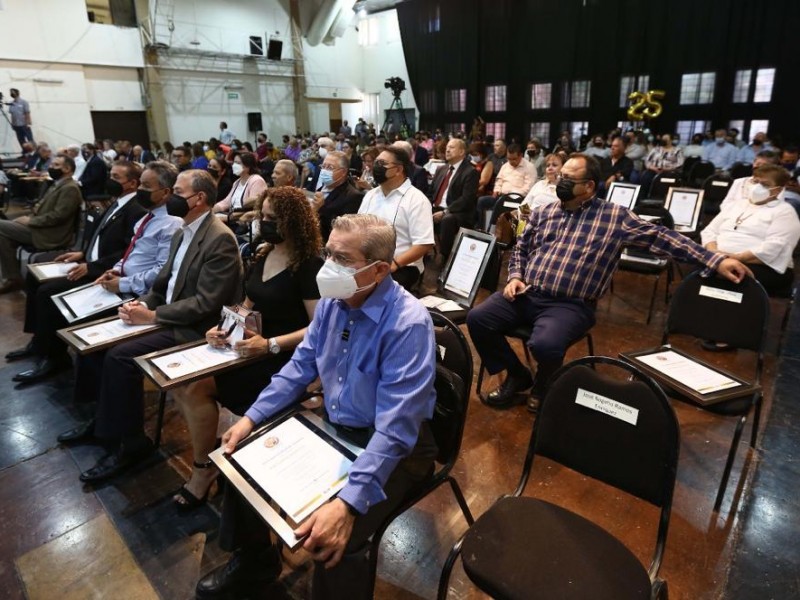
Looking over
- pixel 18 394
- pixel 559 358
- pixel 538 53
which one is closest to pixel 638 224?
pixel 559 358

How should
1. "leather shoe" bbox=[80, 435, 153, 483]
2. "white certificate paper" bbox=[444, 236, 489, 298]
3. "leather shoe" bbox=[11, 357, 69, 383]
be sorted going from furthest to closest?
1. "leather shoe" bbox=[11, 357, 69, 383]
2. "white certificate paper" bbox=[444, 236, 489, 298]
3. "leather shoe" bbox=[80, 435, 153, 483]

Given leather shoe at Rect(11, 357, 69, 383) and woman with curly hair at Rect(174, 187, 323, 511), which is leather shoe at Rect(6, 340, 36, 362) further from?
woman with curly hair at Rect(174, 187, 323, 511)

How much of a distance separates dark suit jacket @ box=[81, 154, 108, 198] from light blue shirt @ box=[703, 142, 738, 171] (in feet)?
34.6

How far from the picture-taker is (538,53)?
504 inches

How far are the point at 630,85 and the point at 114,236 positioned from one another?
1198cm

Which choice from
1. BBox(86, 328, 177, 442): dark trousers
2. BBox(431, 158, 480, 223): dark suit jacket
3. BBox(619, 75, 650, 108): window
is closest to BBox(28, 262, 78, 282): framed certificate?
BBox(86, 328, 177, 442): dark trousers

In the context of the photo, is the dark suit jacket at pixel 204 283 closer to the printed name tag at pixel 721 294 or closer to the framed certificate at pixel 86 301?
the framed certificate at pixel 86 301

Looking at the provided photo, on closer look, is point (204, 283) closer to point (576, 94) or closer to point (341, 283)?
point (341, 283)

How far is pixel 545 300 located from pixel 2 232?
4.86 m

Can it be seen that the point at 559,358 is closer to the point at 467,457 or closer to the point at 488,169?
the point at 467,457

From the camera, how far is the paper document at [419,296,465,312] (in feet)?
9.23

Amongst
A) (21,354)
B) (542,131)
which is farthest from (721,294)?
(542,131)

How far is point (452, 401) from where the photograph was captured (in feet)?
4.99

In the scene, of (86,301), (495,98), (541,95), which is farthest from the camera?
(495,98)
